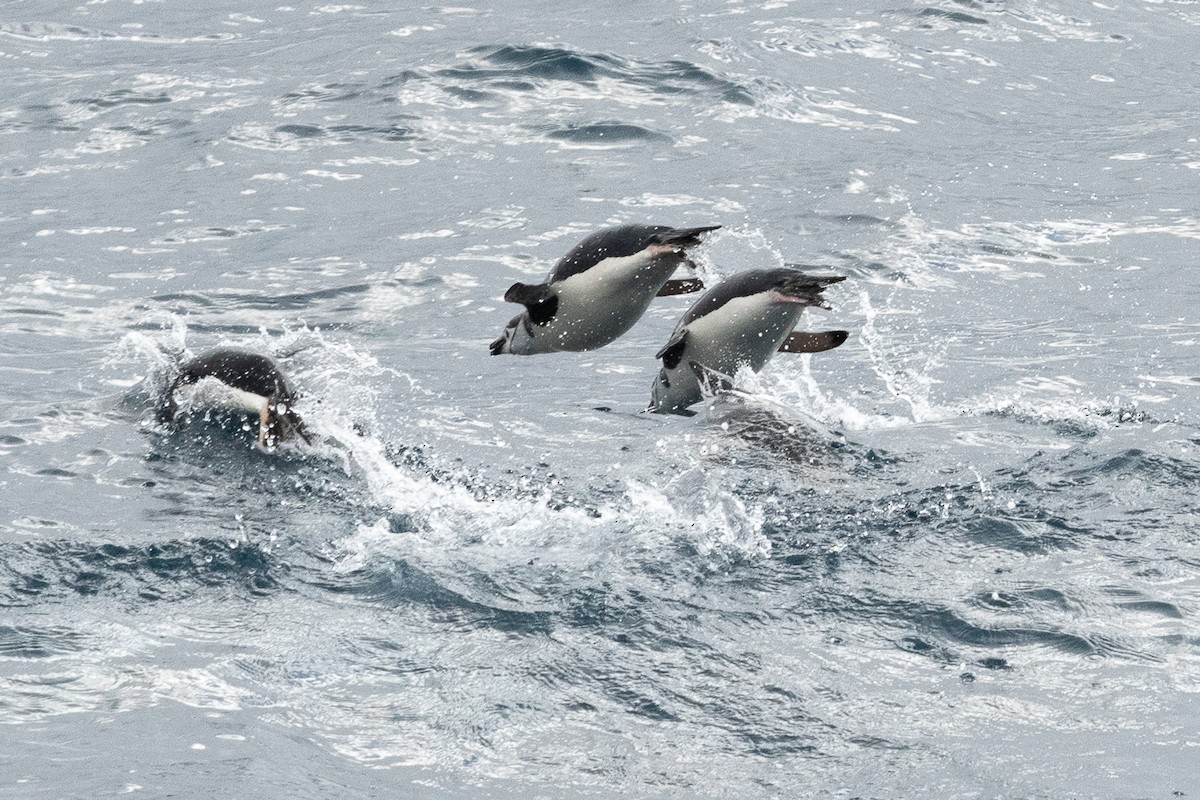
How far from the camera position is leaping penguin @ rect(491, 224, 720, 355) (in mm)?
8102

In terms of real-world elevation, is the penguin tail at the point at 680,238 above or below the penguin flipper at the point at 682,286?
above

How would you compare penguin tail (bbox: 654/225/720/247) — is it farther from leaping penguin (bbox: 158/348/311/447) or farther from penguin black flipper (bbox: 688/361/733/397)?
leaping penguin (bbox: 158/348/311/447)

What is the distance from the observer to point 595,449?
952cm

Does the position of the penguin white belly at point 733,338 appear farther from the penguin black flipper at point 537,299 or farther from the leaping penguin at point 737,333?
the penguin black flipper at point 537,299

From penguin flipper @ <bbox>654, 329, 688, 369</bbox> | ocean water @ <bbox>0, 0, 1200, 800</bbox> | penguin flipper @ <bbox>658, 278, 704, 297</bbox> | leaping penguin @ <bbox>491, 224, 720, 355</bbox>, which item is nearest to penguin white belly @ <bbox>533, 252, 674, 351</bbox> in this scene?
leaping penguin @ <bbox>491, 224, 720, 355</bbox>

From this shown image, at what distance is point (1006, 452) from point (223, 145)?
11.6 m

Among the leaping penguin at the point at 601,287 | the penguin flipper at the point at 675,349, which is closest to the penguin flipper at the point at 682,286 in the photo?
the penguin flipper at the point at 675,349

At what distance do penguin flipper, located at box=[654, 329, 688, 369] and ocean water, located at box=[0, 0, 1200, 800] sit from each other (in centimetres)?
42

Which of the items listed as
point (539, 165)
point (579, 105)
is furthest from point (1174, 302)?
point (579, 105)

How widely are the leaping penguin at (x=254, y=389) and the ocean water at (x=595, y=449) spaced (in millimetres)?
182

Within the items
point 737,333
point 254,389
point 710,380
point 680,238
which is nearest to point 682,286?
point 710,380

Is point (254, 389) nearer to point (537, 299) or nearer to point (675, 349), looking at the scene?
point (537, 299)

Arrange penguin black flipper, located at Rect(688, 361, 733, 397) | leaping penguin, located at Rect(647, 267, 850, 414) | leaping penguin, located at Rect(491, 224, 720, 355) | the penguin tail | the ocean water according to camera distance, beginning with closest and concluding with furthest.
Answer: the ocean water < the penguin tail < leaping penguin, located at Rect(491, 224, 720, 355) < leaping penguin, located at Rect(647, 267, 850, 414) < penguin black flipper, located at Rect(688, 361, 733, 397)

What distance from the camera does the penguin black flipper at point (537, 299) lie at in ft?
27.2
